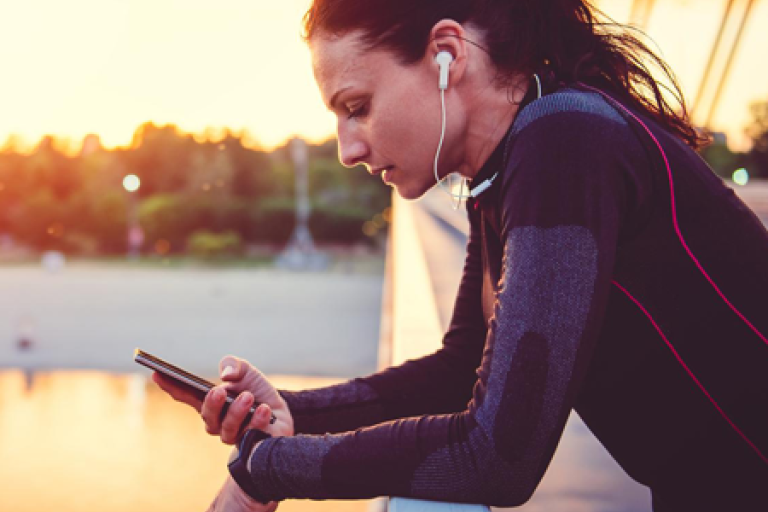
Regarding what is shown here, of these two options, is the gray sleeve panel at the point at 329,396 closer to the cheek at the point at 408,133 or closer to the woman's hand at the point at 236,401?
the woman's hand at the point at 236,401

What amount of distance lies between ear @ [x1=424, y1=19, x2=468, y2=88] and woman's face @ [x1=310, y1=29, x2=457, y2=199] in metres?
0.01

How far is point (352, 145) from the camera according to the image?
45.5 inches

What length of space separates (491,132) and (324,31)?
0.27m

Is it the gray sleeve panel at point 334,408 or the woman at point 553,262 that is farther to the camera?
the gray sleeve panel at point 334,408

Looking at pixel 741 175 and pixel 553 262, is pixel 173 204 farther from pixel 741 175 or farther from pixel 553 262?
pixel 553 262

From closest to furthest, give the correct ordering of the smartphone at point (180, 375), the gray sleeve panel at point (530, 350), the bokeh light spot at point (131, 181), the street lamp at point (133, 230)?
the gray sleeve panel at point (530, 350)
the smartphone at point (180, 375)
the bokeh light spot at point (131, 181)
the street lamp at point (133, 230)

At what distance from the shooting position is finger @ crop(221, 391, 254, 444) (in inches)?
45.8

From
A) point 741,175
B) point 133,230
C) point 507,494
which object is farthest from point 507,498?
point 133,230

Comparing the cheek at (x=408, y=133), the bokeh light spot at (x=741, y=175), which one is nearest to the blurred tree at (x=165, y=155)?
the bokeh light spot at (x=741, y=175)

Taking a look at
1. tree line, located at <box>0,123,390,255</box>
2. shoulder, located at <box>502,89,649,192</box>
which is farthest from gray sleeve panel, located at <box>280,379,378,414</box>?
tree line, located at <box>0,123,390,255</box>

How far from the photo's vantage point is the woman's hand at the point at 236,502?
1.06m

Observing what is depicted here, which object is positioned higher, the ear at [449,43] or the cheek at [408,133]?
the ear at [449,43]

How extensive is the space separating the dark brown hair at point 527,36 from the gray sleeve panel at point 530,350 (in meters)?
0.27

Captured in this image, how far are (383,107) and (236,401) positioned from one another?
0.48 meters
